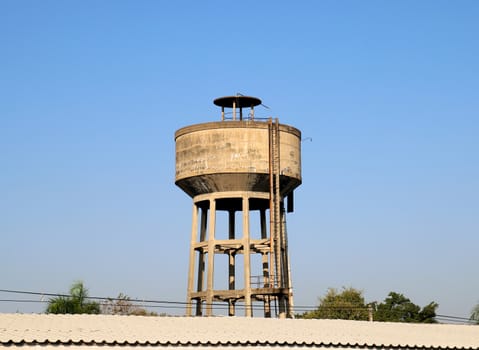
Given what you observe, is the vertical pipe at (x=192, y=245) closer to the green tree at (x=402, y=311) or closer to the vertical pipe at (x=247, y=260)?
the vertical pipe at (x=247, y=260)

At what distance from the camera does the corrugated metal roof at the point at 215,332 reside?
83.4 feet

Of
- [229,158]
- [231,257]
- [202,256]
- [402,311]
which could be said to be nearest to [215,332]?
[229,158]

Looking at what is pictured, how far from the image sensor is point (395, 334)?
30.1m

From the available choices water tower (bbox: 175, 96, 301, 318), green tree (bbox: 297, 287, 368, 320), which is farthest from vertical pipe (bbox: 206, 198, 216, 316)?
green tree (bbox: 297, 287, 368, 320)

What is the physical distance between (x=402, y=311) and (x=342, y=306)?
5145 millimetres

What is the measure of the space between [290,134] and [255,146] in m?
2.35

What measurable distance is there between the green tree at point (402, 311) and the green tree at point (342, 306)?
4.91ft

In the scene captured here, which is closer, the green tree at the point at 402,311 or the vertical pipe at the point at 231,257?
the vertical pipe at the point at 231,257

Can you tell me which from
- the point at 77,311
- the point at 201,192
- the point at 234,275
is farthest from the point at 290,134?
the point at 77,311

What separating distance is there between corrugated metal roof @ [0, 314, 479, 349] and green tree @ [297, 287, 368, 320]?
45.2 m

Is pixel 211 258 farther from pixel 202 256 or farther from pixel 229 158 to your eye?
pixel 229 158

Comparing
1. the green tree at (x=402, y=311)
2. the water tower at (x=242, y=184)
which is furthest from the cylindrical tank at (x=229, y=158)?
the green tree at (x=402, y=311)

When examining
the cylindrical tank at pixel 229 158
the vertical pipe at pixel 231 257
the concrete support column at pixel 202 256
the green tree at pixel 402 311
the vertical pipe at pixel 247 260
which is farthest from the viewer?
the green tree at pixel 402 311

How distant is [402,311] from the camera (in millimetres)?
78812
